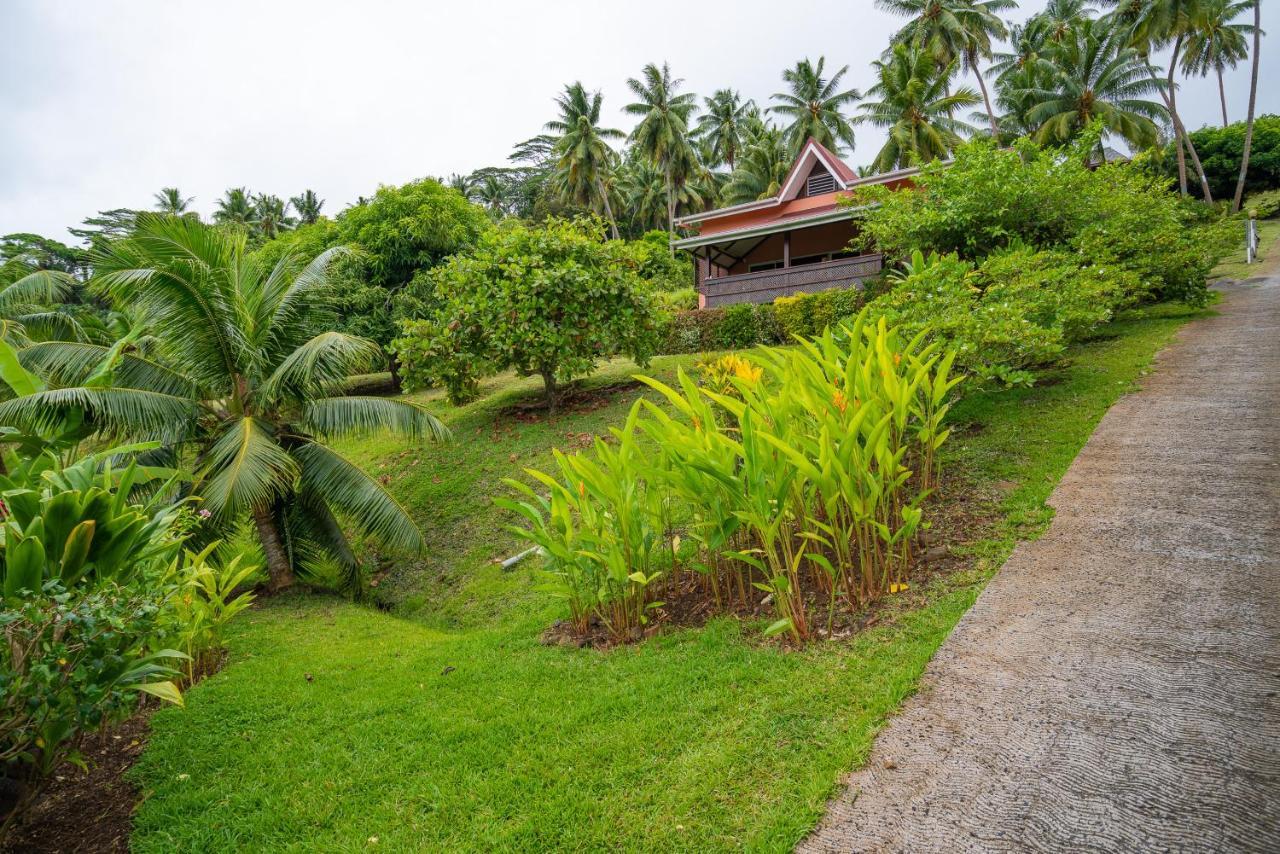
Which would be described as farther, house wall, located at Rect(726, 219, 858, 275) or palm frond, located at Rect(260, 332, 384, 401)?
house wall, located at Rect(726, 219, 858, 275)

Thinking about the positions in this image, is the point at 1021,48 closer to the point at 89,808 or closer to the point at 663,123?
the point at 663,123

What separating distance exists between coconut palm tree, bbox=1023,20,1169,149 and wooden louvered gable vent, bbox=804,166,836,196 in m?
10.0

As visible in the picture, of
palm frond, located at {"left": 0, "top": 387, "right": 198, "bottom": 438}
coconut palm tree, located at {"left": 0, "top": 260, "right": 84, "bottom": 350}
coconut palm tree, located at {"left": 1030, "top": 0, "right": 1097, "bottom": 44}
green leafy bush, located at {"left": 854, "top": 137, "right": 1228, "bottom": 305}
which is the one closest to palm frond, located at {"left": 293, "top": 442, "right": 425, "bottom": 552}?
palm frond, located at {"left": 0, "top": 387, "right": 198, "bottom": 438}

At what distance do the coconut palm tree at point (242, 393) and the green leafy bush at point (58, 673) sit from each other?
454 cm

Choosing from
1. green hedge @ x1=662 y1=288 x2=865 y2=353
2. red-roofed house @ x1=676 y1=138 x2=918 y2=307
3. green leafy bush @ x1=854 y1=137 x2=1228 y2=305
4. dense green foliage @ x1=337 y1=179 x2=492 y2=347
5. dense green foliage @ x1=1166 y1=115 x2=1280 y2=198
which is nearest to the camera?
green leafy bush @ x1=854 y1=137 x2=1228 y2=305

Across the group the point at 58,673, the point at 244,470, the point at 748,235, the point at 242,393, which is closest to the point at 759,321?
the point at 748,235

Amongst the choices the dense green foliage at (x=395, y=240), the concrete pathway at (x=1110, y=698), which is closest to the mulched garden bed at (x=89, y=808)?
the concrete pathway at (x=1110, y=698)

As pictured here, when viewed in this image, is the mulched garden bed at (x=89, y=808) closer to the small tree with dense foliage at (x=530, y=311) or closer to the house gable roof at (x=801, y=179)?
the small tree with dense foliage at (x=530, y=311)

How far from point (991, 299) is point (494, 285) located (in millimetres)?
7514

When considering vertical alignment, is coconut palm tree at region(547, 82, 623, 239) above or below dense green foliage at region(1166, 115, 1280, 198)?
above

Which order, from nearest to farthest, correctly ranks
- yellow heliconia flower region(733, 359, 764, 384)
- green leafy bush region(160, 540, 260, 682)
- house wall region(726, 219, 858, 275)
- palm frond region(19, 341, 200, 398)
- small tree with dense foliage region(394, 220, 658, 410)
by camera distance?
1. green leafy bush region(160, 540, 260, 682)
2. yellow heliconia flower region(733, 359, 764, 384)
3. palm frond region(19, 341, 200, 398)
4. small tree with dense foliage region(394, 220, 658, 410)
5. house wall region(726, 219, 858, 275)

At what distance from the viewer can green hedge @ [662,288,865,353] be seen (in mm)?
14570

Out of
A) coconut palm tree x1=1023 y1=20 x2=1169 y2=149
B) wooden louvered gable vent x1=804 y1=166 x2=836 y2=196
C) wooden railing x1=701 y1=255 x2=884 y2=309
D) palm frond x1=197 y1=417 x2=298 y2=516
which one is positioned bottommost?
palm frond x1=197 y1=417 x2=298 y2=516

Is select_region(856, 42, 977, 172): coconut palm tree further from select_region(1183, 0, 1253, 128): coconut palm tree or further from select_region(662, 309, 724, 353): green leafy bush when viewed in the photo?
select_region(662, 309, 724, 353): green leafy bush
